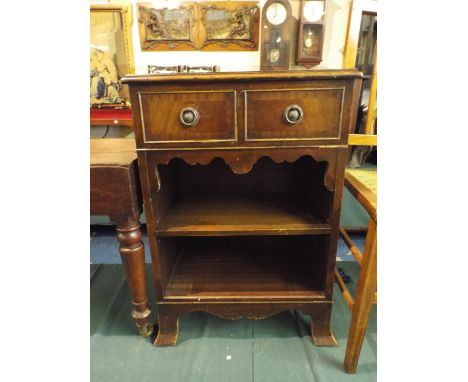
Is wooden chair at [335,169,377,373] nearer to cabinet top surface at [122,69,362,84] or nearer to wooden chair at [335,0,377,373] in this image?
wooden chair at [335,0,377,373]

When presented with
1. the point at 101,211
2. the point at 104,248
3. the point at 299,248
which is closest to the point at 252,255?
the point at 299,248

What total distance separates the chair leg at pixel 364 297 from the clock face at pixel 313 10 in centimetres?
149

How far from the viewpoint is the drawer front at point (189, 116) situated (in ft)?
2.53

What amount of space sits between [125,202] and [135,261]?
0.72 ft

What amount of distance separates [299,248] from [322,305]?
0.99ft

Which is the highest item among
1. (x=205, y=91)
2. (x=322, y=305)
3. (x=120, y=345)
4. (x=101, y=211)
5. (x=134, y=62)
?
(x=134, y=62)

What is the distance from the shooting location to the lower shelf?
3.33 feet

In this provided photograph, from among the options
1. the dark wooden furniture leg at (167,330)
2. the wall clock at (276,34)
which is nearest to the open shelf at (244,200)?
the dark wooden furniture leg at (167,330)

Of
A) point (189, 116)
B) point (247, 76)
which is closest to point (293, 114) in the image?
point (247, 76)

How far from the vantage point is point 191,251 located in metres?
1.29

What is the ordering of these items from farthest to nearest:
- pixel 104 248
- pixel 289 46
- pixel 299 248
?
pixel 289 46 < pixel 104 248 < pixel 299 248

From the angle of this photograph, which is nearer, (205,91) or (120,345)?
(205,91)

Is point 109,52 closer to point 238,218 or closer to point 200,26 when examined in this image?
point 200,26

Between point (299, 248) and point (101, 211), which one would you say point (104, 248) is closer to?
point (101, 211)
